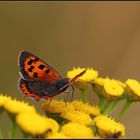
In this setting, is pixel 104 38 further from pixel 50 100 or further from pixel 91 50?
pixel 50 100

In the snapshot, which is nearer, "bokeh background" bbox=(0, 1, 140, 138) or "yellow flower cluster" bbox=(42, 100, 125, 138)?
"yellow flower cluster" bbox=(42, 100, 125, 138)

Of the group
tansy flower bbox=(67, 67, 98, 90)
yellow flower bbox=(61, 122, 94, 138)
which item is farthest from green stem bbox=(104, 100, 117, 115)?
yellow flower bbox=(61, 122, 94, 138)

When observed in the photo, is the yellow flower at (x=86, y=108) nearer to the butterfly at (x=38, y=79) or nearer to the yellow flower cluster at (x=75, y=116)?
the yellow flower cluster at (x=75, y=116)

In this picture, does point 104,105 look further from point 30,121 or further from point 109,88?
point 30,121

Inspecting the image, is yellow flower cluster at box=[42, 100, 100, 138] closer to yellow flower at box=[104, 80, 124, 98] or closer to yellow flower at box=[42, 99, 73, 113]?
yellow flower at box=[42, 99, 73, 113]

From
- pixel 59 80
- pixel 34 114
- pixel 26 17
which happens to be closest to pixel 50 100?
pixel 59 80
